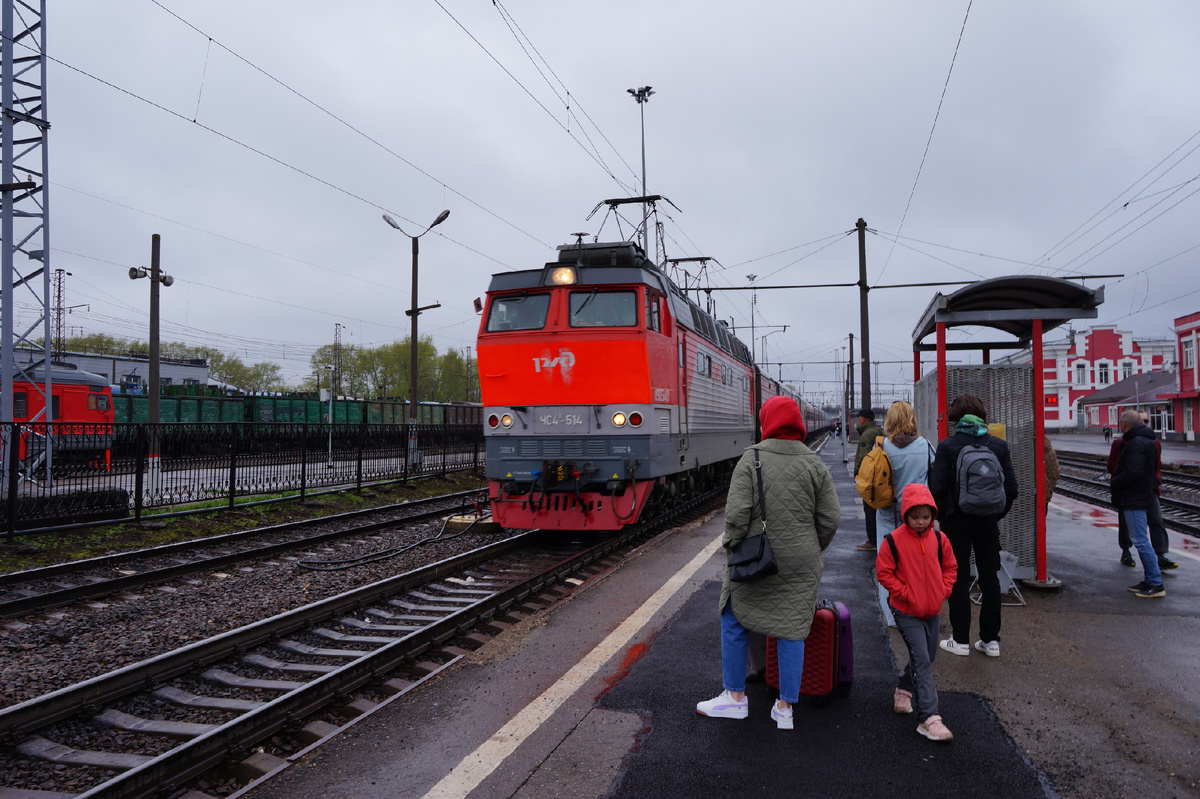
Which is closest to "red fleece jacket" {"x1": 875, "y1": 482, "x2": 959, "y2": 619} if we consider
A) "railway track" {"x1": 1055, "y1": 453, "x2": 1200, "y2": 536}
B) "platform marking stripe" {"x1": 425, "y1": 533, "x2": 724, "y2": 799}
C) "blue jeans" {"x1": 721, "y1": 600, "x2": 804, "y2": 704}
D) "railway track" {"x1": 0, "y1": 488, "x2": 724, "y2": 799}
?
"blue jeans" {"x1": 721, "y1": 600, "x2": 804, "y2": 704}

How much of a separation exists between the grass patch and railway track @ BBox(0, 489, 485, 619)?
2.18ft

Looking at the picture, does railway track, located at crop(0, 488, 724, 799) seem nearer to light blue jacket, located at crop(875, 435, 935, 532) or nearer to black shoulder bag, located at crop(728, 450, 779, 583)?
black shoulder bag, located at crop(728, 450, 779, 583)

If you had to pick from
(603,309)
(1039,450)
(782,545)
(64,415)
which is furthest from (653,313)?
(64,415)

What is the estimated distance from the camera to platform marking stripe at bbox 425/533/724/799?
3371mm

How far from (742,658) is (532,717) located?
1.22 meters

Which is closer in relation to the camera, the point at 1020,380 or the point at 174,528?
the point at 1020,380

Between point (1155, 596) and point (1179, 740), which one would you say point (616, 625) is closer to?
point (1179, 740)

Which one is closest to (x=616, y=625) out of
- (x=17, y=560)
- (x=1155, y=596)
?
(x=1155, y=596)

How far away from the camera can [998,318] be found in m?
6.73

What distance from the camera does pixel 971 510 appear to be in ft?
15.7

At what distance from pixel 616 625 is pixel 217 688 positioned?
9.32ft

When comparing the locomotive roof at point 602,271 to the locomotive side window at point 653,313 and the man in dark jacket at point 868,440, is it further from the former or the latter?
the man in dark jacket at point 868,440

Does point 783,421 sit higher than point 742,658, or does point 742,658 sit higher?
point 783,421

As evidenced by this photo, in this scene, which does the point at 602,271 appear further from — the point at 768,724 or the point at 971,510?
the point at 768,724
